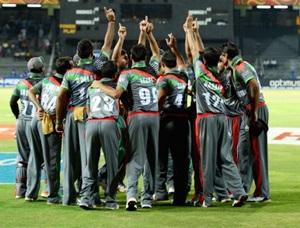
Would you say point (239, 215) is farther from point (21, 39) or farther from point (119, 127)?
point (21, 39)

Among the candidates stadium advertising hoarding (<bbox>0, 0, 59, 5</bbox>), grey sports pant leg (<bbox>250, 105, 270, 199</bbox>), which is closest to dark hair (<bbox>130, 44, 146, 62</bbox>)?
grey sports pant leg (<bbox>250, 105, 270, 199</bbox>)

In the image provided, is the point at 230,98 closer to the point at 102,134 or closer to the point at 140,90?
the point at 140,90

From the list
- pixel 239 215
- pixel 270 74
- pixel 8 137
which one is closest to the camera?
pixel 239 215

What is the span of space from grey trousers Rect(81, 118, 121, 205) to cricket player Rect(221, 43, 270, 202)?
6.16 ft

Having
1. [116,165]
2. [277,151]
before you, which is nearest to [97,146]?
[116,165]

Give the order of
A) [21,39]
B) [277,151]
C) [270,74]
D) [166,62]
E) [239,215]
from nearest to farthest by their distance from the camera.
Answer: [239,215], [166,62], [277,151], [270,74], [21,39]

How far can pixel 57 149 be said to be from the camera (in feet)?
35.5

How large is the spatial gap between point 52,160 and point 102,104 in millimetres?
1272

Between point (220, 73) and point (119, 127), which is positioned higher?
point (220, 73)

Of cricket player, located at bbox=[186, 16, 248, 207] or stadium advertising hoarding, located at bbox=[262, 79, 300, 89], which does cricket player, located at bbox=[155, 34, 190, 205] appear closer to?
cricket player, located at bbox=[186, 16, 248, 207]

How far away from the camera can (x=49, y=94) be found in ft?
35.7

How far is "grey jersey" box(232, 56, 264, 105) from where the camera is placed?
1074cm

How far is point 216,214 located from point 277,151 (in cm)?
806

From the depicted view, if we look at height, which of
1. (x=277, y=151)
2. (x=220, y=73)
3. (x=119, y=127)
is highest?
(x=220, y=73)
